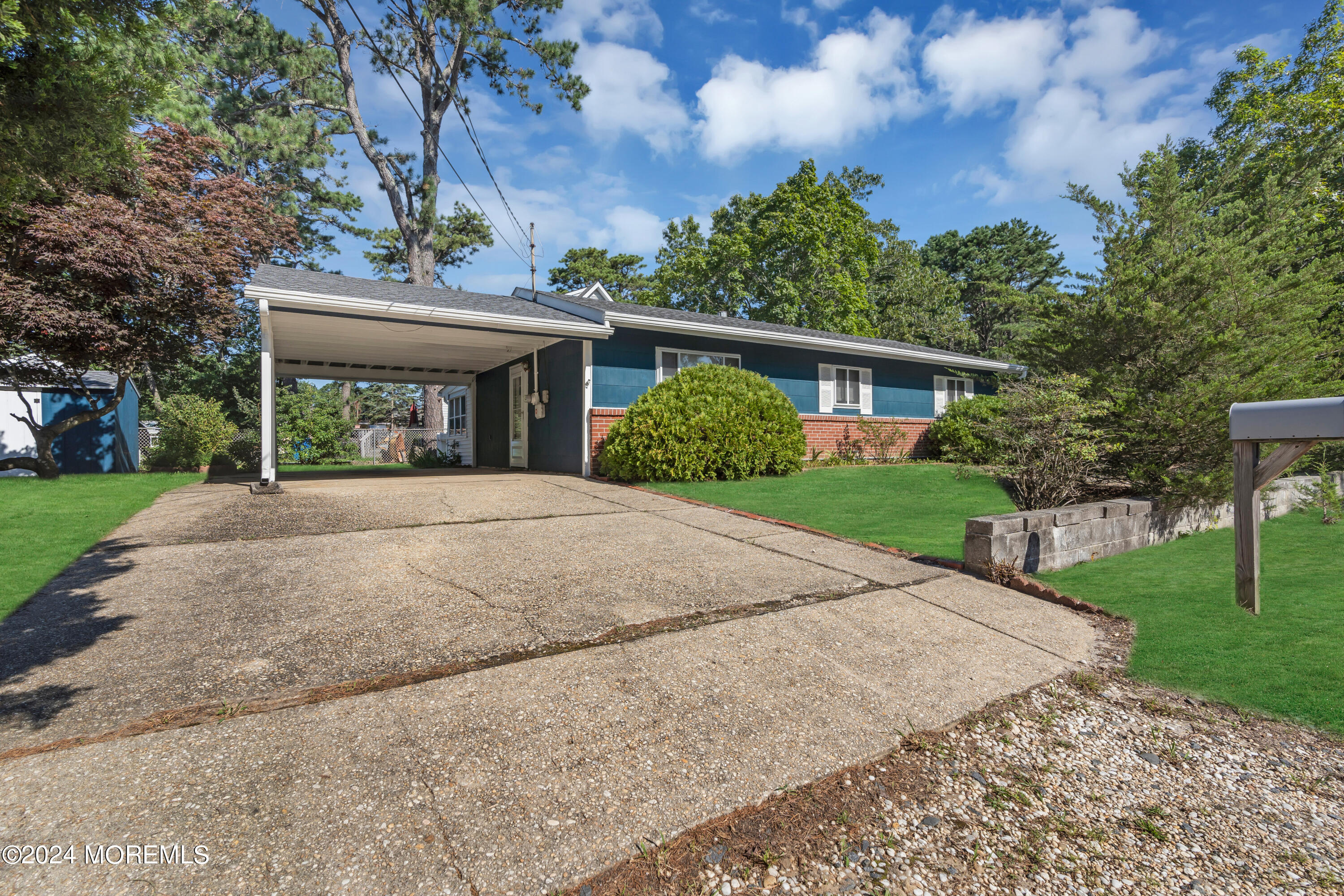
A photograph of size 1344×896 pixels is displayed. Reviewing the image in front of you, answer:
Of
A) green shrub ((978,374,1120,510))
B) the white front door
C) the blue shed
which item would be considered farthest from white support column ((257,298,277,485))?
green shrub ((978,374,1120,510))

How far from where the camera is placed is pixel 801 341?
13547 mm

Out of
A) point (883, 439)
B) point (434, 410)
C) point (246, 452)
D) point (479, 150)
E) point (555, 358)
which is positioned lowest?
point (246, 452)

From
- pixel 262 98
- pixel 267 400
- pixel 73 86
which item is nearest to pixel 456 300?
pixel 267 400

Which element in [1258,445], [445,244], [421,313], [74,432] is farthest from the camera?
[445,244]

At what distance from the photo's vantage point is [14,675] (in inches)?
105

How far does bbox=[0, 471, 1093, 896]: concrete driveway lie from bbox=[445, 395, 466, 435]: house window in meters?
14.3

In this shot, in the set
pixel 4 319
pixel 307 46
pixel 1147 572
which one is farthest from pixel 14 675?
pixel 307 46

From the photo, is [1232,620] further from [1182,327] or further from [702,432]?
[702,432]

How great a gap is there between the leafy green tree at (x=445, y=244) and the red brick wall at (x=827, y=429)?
1895cm

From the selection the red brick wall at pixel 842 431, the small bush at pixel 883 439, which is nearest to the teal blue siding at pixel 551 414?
the red brick wall at pixel 842 431

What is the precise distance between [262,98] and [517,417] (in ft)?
53.2

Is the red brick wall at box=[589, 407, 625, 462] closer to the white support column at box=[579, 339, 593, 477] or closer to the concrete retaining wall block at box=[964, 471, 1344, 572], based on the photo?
the white support column at box=[579, 339, 593, 477]

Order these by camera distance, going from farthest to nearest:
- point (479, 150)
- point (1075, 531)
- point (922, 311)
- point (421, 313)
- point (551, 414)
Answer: point (922, 311), point (479, 150), point (551, 414), point (421, 313), point (1075, 531)

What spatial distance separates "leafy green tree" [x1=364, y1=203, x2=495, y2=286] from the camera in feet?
87.4
